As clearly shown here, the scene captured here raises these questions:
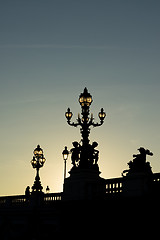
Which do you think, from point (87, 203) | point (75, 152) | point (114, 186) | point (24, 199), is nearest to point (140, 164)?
point (114, 186)

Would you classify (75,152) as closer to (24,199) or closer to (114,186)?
(114,186)

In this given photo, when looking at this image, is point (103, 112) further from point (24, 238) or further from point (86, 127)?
point (24, 238)

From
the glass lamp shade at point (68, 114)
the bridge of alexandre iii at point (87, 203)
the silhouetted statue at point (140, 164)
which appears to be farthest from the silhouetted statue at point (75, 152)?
the silhouetted statue at point (140, 164)

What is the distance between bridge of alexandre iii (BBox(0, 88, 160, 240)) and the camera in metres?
21.8

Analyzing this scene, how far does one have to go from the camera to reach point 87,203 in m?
24.5

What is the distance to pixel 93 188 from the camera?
25328 mm

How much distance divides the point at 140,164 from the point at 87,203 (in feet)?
13.5

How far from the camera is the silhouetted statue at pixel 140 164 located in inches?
873

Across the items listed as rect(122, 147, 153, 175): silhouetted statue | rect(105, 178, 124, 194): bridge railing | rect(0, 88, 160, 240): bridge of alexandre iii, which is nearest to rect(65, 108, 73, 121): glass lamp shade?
rect(0, 88, 160, 240): bridge of alexandre iii

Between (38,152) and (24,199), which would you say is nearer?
(38,152)

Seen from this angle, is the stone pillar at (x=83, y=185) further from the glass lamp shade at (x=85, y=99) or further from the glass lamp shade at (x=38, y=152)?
the glass lamp shade at (x=85, y=99)

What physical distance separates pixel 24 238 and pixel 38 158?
5.71 metres

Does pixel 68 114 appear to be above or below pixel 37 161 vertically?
above

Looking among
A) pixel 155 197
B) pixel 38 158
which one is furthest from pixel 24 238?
pixel 155 197
